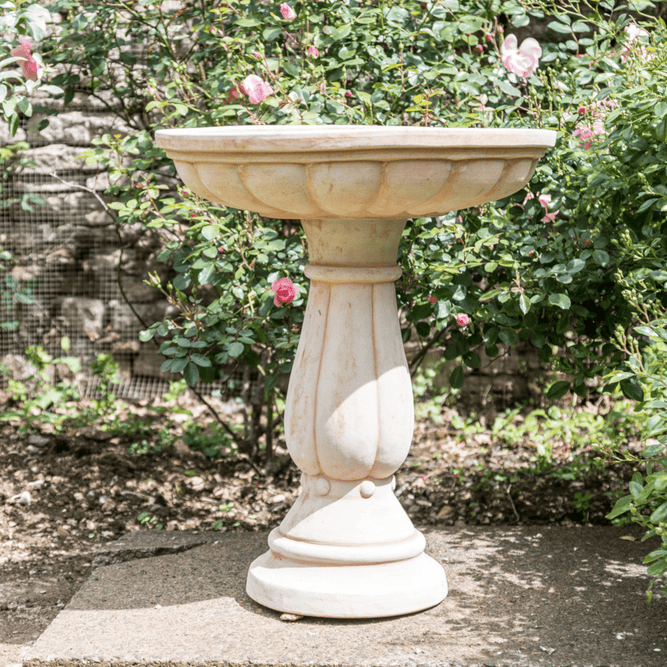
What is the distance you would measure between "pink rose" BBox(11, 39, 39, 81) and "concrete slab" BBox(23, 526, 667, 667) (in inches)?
56.7

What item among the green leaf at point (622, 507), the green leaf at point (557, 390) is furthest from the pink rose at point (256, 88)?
the green leaf at point (622, 507)

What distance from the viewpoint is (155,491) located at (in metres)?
3.29

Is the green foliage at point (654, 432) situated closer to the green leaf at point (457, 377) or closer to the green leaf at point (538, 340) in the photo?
the green leaf at point (538, 340)

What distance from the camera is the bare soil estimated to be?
112 inches

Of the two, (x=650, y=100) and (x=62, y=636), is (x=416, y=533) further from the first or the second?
(x=650, y=100)

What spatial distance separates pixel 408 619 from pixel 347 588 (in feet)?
0.57

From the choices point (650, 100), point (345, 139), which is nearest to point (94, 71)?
point (345, 139)

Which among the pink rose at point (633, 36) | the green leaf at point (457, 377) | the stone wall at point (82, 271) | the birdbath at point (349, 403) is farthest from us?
the stone wall at point (82, 271)

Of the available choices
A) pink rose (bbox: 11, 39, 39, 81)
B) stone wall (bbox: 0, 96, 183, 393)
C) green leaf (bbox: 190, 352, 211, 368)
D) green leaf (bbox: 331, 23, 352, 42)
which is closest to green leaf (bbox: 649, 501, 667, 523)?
green leaf (bbox: 190, 352, 211, 368)

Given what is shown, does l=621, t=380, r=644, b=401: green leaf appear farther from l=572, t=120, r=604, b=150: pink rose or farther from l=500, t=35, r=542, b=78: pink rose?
l=500, t=35, r=542, b=78: pink rose

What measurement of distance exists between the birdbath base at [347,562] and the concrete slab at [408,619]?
1.9 inches

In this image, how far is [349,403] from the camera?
2113 mm

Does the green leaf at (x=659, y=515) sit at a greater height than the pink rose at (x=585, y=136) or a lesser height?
lesser

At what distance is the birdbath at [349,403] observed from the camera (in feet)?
6.37
